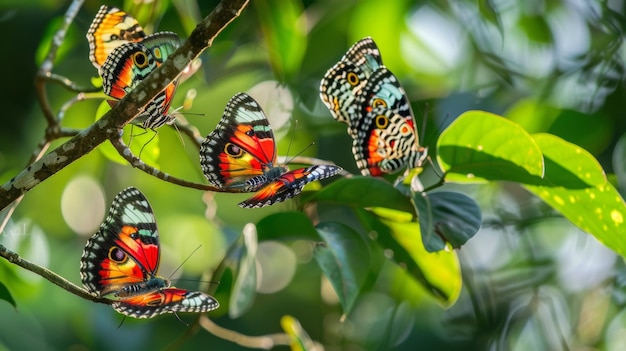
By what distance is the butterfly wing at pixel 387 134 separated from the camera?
4.63 ft

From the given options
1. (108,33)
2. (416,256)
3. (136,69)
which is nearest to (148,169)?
(136,69)

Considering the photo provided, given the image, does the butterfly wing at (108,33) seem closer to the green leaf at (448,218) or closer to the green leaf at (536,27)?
the green leaf at (448,218)

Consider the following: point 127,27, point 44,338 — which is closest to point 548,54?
point 127,27

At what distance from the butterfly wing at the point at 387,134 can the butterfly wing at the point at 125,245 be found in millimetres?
397

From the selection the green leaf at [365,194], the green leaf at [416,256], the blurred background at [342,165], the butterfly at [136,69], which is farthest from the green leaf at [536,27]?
the butterfly at [136,69]

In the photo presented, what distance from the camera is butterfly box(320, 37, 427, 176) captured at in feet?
4.64

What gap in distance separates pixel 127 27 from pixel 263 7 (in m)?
0.41

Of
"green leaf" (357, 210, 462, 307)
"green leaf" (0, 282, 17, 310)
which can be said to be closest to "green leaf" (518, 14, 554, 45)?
"green leaf" (357, 210, 462, 307)

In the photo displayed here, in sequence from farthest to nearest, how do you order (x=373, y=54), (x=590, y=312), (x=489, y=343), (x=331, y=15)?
1. (x=489, y=343)
2. (x=590, y=312)
3. (x=331, y=15)
4. (x=373, y=54)

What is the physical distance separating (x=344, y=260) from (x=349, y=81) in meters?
0.43

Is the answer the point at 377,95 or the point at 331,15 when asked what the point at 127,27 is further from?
the point at 331,15

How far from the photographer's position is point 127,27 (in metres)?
1.24

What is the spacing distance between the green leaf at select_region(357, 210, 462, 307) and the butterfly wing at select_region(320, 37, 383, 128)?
0.23 m

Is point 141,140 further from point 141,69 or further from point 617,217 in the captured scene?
point 617,217
